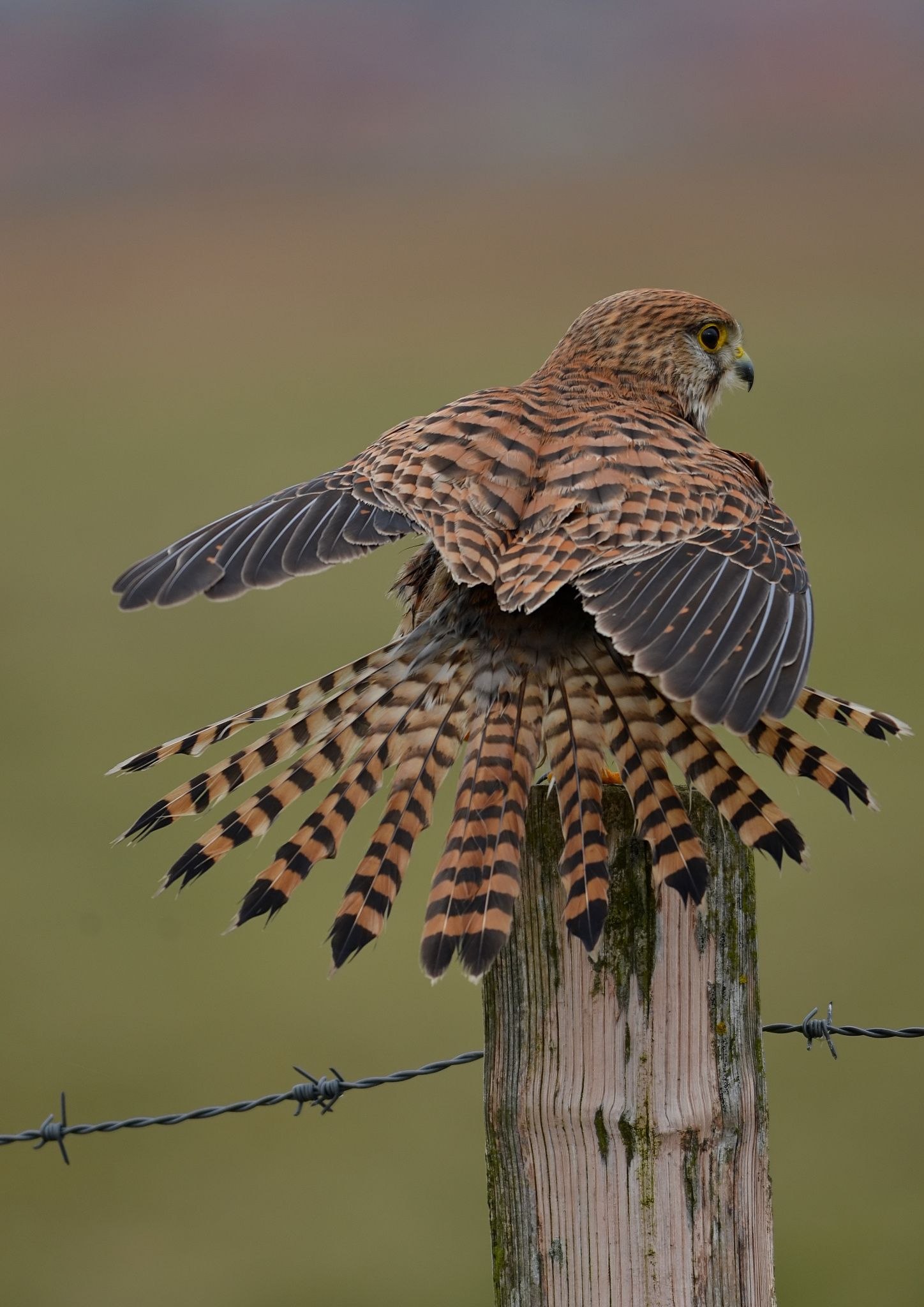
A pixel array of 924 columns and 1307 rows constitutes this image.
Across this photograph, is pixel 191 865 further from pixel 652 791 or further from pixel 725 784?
pixel 725 784

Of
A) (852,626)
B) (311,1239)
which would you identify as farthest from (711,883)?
(852,626)

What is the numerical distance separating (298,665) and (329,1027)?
4.71m

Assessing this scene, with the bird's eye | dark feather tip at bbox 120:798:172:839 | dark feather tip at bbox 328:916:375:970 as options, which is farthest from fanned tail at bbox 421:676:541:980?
the bird's eye

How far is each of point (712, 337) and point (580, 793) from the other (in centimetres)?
181

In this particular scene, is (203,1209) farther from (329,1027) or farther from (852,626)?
(852,626)

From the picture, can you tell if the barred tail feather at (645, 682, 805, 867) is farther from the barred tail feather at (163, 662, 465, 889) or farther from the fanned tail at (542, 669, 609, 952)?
the barred tail feather at (163, 662, 465, 889)

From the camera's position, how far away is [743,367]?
13.3 ft

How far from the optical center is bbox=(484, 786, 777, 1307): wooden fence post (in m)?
2.24

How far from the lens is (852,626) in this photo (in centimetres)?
Result: 1330

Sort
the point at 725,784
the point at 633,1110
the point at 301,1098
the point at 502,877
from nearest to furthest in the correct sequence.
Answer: the point at 633,1110
the point at 502,877
the point at 725,784
the point at 301,1098

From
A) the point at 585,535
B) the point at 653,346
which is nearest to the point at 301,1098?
the point at 585,535

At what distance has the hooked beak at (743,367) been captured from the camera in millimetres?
4016

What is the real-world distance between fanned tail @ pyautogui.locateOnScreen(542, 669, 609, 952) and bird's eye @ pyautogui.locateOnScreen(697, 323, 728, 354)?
1.38 meters

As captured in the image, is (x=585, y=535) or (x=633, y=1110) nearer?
(x=633, y=1110)
